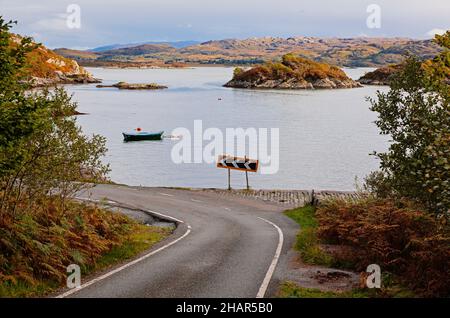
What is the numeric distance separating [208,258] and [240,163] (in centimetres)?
2598

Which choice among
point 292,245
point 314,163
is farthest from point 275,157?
point 292,245

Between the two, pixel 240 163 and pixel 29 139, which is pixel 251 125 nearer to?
pixel 240 163

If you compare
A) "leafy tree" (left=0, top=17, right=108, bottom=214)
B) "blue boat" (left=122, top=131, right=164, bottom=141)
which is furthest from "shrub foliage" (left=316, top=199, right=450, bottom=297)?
"blue boat" (left=122, top=131, right=164, bottom=141)

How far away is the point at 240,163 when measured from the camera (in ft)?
145

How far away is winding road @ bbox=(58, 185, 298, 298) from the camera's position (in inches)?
563

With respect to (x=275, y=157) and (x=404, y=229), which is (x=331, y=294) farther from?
(x=275, y=157)

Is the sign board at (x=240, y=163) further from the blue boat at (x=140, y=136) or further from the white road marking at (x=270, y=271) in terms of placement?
the blue boat at (x=140, y=136)

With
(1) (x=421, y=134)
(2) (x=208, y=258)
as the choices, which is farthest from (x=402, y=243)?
→ (2) (x=208, y=258)


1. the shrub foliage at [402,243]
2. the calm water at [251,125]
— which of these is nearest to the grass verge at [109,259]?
the shrub foliage at [402,243]

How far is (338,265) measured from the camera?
17688mm

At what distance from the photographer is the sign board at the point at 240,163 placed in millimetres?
43750

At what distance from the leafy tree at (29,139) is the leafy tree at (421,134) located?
974cm
